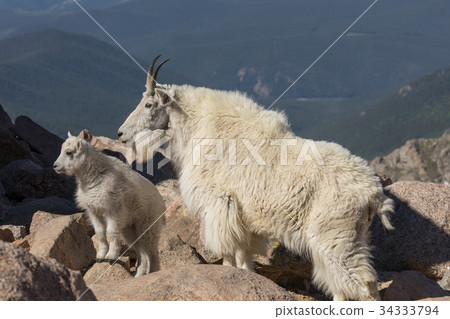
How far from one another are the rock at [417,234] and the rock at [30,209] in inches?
223

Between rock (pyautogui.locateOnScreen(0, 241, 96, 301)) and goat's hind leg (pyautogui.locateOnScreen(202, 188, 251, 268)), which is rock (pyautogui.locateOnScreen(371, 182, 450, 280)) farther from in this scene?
rock (pyautogui.locateOnScreen(0, 241, 96, 301))

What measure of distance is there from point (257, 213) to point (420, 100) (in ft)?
461

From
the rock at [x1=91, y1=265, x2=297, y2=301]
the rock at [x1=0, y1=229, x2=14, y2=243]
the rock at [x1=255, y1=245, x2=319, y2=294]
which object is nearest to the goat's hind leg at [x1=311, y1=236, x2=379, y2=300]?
the rock at [x1=91, y1=265, x2=297, y2=301]

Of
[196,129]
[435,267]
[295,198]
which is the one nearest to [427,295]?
[435,267]

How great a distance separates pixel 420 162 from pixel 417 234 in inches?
1031

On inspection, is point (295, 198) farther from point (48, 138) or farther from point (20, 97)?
point (20, 97)

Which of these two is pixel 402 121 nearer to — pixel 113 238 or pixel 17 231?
pixel 17 231

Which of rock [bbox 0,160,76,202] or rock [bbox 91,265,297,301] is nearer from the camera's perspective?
rock [bbox 91,265,297,301]

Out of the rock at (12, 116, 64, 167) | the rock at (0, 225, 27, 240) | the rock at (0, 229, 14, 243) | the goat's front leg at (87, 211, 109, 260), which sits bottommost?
the rock at (12, 116, 64, 167)

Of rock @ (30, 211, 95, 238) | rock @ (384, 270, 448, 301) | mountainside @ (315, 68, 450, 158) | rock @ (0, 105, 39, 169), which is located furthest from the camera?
mountainside @ (315, 68, 450, 158)

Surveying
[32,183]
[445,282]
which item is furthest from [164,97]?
[32,183]

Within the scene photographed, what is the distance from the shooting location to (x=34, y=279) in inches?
163

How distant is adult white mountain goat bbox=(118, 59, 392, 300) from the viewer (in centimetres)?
706

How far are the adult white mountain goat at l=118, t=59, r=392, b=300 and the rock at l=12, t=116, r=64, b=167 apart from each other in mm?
9998
